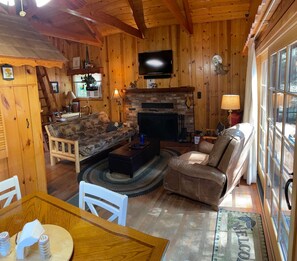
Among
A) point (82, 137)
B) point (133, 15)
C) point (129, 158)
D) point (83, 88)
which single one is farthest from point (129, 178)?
point (83, 88)

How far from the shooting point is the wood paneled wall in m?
5.97

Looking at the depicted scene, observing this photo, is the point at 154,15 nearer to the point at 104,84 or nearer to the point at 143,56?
the point at 143,56

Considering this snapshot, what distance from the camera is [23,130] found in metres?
3.21

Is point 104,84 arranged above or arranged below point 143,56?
below

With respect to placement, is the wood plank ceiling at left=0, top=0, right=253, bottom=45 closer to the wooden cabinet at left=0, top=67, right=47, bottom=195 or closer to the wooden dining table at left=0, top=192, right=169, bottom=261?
the wooden cabinet at left=0, top=67, right=47, bottom=195

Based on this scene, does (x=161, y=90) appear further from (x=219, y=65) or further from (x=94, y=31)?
(x=94, y=31)

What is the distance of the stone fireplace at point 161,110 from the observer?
6539mm

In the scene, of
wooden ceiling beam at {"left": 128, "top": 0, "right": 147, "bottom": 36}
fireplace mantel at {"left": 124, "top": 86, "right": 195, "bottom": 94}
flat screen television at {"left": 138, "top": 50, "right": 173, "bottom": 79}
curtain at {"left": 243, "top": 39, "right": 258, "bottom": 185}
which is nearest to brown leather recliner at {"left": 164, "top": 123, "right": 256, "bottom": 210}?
curtain at {"left": 243, "top": 39, "right": 258, "bottom": 185}

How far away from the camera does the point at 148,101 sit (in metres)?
6.99

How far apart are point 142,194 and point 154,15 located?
461cm

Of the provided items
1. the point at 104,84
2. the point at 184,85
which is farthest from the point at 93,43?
the point at 184,85

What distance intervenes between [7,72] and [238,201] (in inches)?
132

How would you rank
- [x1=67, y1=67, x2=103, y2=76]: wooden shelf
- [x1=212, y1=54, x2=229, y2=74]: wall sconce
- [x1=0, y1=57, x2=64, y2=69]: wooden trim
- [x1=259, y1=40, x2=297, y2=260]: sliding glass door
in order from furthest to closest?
[x1=67, y1=67, x2=103, y2=76]: wooden shelf, [x1=212, y1=54, x2=229, y2=74]: wall sconce, [x1=0, y1=57, x2=64, y2=69]: wooden trim, [x1=259, y1=40, x2=297, y2=260]: sliding glass door

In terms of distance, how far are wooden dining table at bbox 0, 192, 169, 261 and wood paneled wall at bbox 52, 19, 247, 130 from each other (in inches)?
204
